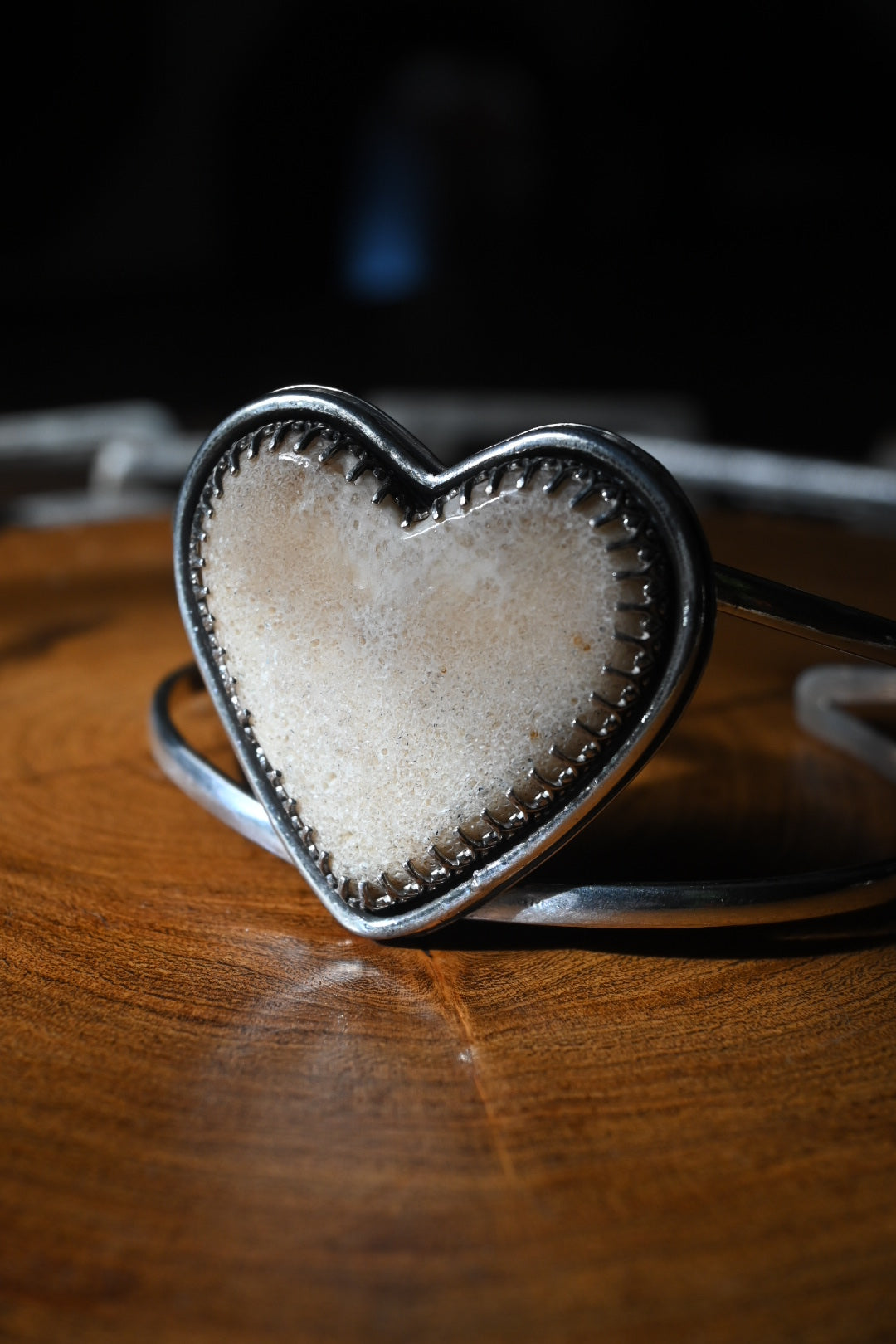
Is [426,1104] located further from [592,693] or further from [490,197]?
[490,197]

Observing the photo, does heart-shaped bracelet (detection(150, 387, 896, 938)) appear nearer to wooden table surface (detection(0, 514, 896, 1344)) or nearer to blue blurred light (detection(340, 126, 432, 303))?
wooden table surface (detection(0, 514, 896, 1344))

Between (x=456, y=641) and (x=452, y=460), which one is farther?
(x=452, y=460)

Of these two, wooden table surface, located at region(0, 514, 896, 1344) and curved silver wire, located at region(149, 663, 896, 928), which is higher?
curved silver wire, located at region(149, 663, 896, 928)

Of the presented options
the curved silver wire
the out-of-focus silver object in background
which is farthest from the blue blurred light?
the curved silver wire

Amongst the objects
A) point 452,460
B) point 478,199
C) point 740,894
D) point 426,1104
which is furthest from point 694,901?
point 478,199

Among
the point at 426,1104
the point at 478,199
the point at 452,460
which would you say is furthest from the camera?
the point at 478,199

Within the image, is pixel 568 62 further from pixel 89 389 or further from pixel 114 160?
pixel 89 389

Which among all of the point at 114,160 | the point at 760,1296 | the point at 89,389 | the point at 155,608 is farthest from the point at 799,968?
the point at 114,160

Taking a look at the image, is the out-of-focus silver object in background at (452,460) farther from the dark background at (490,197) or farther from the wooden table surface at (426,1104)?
the dark background at (490,197)
